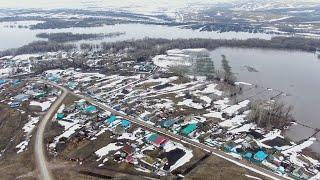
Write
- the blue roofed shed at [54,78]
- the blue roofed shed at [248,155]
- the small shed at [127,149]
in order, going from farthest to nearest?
the blue roofed shed at [54,78]
the small shed at [127,149]
the blue roofed shed at [248,155]

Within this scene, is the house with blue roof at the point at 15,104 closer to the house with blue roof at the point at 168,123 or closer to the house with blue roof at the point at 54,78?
the house with blue roof at the point at 54,78

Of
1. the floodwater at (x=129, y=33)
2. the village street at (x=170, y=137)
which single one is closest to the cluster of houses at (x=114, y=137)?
the village street at (x=170, y=137)

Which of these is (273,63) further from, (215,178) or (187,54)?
(215,178)

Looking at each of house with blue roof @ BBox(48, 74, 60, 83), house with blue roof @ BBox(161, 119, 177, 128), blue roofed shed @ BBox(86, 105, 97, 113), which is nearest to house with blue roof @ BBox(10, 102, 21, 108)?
blue roofed shed @ BBox(86, 105, 97, 113)

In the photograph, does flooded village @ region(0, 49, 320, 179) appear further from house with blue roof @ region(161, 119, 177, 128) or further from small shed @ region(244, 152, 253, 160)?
small shed @ region(244, 152, 253, 160)

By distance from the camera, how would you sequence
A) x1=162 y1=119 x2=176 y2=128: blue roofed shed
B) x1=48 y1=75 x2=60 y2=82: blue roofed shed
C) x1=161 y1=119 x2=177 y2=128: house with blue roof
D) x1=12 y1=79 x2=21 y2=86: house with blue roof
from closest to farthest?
1. x1=161 y1=119 x2=177 y2=128: house with blue roof
2. x1=162 y1=119 x2=176 y2=128: blue roofed shed
3. x1=12 y1=79 x2=21 y2=86: house with blue roof
4. x1=48 y1=75 x2=60 y2=82: blue roofed shed
